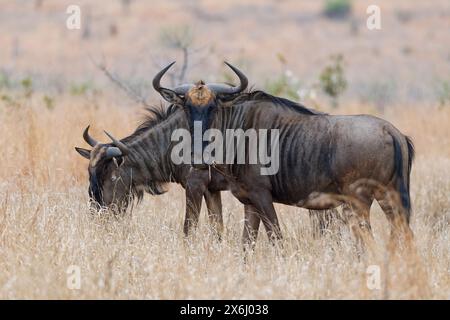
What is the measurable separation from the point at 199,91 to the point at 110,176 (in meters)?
1.30

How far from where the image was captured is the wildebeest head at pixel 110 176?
801 centimetres

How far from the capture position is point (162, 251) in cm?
664

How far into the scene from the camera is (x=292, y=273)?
20.2 feet

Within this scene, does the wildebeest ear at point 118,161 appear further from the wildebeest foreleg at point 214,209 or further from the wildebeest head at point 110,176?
the wildebeest foreleg at point 214,209

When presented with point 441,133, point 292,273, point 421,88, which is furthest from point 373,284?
point 421,88

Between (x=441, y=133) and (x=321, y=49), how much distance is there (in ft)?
62.3

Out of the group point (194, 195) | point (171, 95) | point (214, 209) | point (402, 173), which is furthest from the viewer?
point (214, 209)

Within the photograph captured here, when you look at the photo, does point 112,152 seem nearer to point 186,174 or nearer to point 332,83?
point 186,174

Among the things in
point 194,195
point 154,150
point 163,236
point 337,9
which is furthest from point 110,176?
point 337,9

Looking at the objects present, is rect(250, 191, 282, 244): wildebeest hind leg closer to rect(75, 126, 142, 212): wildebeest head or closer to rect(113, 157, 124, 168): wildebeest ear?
rect(75, 126, 142, 212): wildebeest head

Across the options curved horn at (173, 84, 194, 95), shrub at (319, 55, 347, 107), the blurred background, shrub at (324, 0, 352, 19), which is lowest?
curved horn at (173, 84, 194, 95)

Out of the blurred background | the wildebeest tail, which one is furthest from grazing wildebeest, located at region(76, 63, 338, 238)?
the blurred background

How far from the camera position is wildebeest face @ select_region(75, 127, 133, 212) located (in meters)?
8.00
